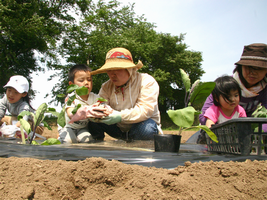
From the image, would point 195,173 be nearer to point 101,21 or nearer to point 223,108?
point 223,108

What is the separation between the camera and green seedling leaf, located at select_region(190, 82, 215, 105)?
4.54 ft

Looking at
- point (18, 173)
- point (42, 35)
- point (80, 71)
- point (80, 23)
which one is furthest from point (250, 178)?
point (80, 23)

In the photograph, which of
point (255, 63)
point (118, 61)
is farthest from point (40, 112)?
point (255, 63)

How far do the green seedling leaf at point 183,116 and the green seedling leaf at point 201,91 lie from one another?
161mm

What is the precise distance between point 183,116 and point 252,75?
3.57ft

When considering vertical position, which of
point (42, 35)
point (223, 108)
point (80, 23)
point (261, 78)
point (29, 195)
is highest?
point (80, 23)

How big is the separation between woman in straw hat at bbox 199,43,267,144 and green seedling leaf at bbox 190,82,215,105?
0.69m

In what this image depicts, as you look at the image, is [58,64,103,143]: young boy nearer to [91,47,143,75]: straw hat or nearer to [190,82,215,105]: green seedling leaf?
[91,47,143,75]: straw hat

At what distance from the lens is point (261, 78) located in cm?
203

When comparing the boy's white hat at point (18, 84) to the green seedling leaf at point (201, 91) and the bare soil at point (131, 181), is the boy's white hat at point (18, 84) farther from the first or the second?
the green seedling leaf at point (201, 91)

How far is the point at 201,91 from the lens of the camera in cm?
143

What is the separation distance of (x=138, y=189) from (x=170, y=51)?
17306 mm

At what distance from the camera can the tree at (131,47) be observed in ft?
49.3

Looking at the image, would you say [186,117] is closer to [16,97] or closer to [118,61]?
[118,61]
